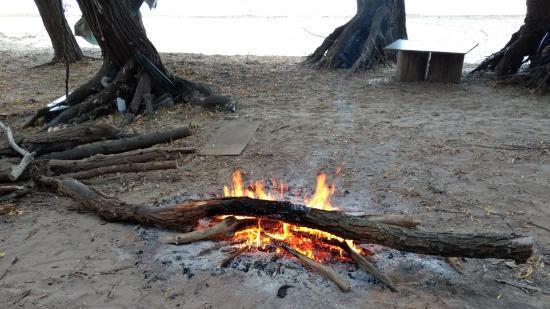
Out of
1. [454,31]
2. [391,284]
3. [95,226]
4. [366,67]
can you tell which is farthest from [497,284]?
[454,31]

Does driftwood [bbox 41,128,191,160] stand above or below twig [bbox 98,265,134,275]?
above

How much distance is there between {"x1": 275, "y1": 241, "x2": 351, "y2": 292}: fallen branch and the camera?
293cm

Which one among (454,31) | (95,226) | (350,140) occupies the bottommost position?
(95,226)

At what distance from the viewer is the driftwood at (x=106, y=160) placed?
477 cm

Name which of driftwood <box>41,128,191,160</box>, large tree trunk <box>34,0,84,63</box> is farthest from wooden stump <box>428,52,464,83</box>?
large tree trunk <box>34,0,84,63</box>

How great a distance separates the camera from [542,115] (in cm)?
641

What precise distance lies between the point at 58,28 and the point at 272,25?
8730 mm

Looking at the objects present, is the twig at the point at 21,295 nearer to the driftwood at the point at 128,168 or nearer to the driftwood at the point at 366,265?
the driftwood at the point at 128,168

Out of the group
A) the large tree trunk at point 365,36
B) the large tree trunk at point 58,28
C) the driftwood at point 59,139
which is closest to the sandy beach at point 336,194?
the driftwood at point 59,139

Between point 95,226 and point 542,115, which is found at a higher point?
point 542,115

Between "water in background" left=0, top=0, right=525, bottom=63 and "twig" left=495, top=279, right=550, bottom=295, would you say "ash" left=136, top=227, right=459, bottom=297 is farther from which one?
"water in background" left=0, top=0, right=525, bottom=63

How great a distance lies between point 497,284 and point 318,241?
4.11ft

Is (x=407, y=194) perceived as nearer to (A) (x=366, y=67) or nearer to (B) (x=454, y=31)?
(A) (x=366, y=67)

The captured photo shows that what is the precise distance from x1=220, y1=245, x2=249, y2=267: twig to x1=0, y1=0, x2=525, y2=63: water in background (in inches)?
367
